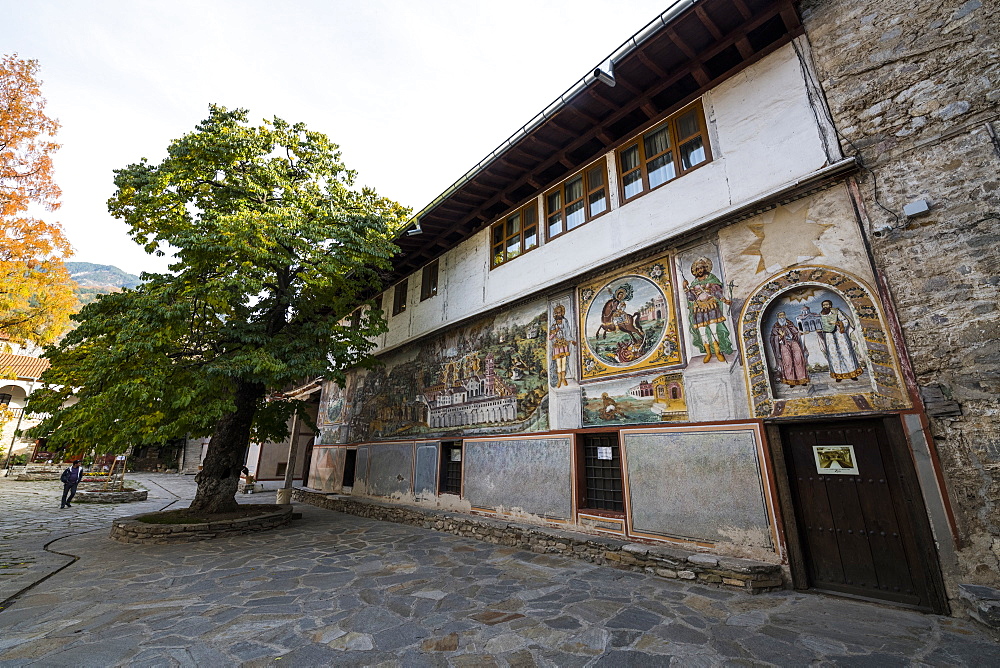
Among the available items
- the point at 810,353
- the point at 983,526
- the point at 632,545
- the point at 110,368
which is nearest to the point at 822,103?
the point at 810,353

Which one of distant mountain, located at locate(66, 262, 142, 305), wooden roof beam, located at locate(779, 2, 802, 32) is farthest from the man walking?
distant mountain, located at locate(66, 262, 142, 305)

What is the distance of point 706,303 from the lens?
19.5 feet

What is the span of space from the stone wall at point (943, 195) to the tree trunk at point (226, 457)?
39.2 feet

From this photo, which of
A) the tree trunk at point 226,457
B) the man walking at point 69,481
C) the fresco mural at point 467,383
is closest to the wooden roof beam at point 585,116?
the fresco mural at point 467,383

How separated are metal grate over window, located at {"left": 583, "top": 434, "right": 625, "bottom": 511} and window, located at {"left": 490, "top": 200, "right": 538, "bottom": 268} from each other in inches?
175

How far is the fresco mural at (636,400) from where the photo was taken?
5977mm

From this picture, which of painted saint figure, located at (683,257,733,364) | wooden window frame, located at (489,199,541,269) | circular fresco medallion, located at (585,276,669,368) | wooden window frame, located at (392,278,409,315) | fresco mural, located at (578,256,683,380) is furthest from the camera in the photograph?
wooden window frame, located at (392,278,409,315)

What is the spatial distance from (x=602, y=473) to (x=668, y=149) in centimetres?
578

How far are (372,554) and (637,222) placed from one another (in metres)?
7.42

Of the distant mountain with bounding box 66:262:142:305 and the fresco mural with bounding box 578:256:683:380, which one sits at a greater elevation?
the distant mountain with bounding box 66:262:142:305

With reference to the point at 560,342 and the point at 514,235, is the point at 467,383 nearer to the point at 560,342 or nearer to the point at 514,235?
the point at 560,342

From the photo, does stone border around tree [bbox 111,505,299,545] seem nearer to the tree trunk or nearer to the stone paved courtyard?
the stone paved courtyard

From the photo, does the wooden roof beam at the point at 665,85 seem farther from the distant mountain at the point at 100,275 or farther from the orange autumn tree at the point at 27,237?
the distant mountain at the point at 100,275

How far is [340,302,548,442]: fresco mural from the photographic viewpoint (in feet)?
27.2
